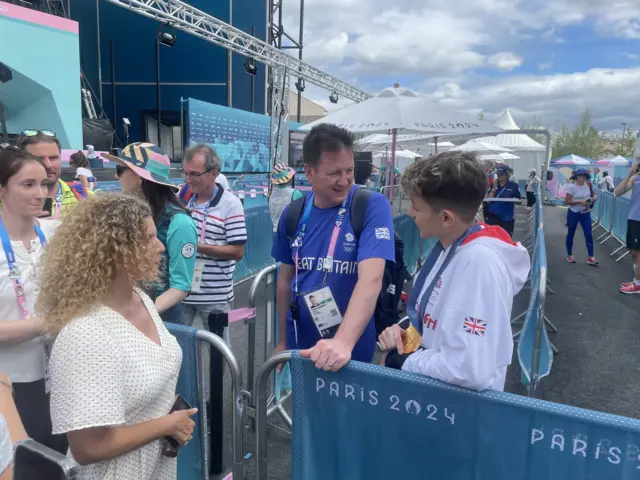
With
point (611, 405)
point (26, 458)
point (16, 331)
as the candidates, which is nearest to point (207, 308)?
point (16, 331)

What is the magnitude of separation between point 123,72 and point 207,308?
23275 millimetres

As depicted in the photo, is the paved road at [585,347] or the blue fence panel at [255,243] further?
the blue fence panel at [255,243]

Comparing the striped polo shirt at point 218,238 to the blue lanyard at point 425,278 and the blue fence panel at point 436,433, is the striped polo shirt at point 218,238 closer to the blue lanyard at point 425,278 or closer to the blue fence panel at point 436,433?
the blue fence panel at point 436,433

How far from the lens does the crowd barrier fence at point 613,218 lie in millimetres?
11397

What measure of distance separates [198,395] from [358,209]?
1.09 m

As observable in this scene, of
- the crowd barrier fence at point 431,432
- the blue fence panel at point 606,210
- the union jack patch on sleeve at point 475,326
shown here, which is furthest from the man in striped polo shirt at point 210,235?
Answer: the blue fence panel at point 606,210

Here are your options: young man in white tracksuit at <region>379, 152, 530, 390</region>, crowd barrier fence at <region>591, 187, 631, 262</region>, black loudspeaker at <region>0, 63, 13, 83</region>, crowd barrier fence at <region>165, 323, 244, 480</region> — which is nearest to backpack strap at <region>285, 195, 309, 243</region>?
crowd barrier fence at <region>165, 323, 244, 480</region>

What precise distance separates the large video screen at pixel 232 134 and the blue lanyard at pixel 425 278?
761cm

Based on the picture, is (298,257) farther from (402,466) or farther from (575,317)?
(575,317)

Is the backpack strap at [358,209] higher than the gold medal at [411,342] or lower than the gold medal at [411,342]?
higher

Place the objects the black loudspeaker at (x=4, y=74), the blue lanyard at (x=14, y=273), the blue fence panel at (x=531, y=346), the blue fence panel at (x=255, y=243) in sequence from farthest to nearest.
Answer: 1. the black loudspeaker at (x=4, y=74)
2. the blue fence panel at (x=255, y=243)
3. the blue fence panel at (x=531, y=346)
4. the blue lanyard at (x=14, y=273)

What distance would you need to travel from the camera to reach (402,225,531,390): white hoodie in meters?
1.40

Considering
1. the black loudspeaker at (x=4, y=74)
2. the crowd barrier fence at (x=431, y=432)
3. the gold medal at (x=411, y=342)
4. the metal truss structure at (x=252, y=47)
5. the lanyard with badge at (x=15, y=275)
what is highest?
the metal truss structure at (x=252, y=47)

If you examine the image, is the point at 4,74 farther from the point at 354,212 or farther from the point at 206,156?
the point at 354,212
